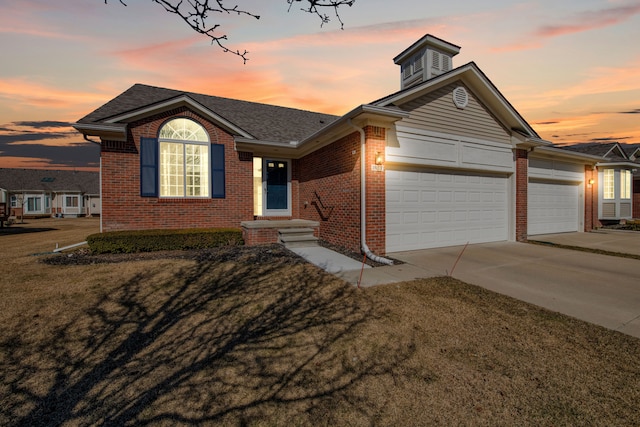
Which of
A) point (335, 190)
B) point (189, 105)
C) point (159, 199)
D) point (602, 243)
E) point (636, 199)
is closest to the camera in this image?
point (335, 190)

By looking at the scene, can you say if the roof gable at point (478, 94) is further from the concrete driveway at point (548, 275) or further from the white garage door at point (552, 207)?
the concrete driveway at point (548, 275)

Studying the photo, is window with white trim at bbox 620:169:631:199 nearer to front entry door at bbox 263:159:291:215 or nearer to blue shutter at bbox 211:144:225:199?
front entry door at bbox 263:159:291:215

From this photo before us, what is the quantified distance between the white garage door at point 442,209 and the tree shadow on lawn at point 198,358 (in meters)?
4.15

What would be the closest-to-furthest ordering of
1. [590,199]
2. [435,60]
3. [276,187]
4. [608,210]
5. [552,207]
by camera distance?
1. [435,60]
2. [276,187]
3. [552,207]
4. [590,199]
5. [608,210]

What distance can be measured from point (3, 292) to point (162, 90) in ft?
35.3

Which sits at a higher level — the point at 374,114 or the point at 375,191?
the point at 374,114

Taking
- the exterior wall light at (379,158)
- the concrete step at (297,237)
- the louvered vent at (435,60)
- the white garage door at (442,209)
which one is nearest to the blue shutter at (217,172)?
the concrete step at (297,237)

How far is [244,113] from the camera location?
555 inches

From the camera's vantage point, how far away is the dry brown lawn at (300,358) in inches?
104

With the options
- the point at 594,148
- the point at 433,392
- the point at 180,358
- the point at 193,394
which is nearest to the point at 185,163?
the point at 180,358

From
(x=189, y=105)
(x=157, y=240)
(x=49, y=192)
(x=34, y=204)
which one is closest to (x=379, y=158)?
(x=157, y=240)

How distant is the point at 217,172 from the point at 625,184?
69.6 ft

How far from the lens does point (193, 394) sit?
2.88 m

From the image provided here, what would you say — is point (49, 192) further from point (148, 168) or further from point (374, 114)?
point (374, 114)
